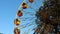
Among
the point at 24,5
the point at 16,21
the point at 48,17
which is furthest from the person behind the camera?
the point at 48,17

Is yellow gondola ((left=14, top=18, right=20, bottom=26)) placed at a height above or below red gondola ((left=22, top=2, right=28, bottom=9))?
below

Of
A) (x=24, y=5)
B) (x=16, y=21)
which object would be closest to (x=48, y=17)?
(x=24, y=5)

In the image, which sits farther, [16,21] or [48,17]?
[48,17]

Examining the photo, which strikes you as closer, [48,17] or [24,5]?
[24,5]

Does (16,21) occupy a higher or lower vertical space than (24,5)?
lower

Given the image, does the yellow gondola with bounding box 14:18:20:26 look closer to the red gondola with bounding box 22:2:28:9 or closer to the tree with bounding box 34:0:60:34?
the red gondola with bounding box 22:2:28:9

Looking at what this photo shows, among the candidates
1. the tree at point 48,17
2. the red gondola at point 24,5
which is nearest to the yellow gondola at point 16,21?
the red gondola at point 24,5

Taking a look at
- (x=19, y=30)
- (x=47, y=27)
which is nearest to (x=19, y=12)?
(x=19, y=30)

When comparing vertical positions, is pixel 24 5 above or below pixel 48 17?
above

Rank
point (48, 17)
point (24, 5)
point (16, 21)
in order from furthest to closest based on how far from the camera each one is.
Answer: point (48, 17)
point (24, 5)
point (16, 21)

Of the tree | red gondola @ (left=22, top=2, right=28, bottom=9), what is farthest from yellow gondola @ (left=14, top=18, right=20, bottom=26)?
the tree

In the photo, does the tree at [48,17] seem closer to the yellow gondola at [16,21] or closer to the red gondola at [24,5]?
the red gondola at [24,5]

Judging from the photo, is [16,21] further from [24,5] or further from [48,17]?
[48,17]

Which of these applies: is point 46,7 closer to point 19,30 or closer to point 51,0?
point 51,0
